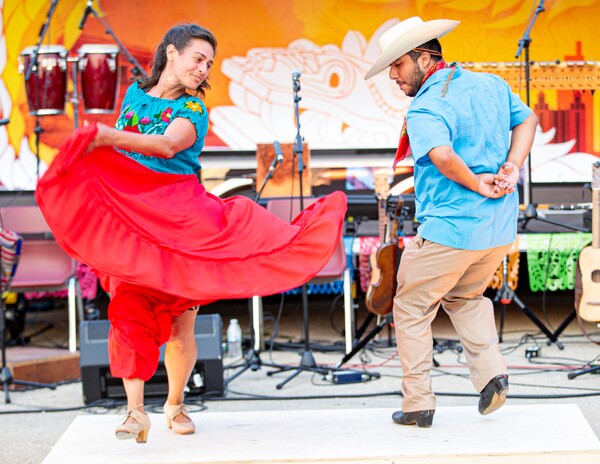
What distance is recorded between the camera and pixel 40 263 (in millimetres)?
7234

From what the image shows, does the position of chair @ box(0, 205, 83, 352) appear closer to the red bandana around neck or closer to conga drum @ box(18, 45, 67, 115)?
conga drum @ box(18, 45, 67, 115)

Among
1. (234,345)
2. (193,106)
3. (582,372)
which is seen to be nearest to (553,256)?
(582,372)

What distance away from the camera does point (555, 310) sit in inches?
330

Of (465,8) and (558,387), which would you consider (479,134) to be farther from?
(465,8)

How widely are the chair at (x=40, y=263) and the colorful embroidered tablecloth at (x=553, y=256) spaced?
3.37 meters

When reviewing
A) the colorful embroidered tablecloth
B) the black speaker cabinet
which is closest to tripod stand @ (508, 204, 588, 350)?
the colorful embroidered tablecloth

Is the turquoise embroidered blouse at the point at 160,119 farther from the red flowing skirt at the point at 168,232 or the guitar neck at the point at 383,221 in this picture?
the guitar neck at the point at 383,221

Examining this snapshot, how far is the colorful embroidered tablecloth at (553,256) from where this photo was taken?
23.8ft

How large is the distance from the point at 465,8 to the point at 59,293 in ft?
13.7

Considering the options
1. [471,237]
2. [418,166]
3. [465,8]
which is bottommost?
[471,237]

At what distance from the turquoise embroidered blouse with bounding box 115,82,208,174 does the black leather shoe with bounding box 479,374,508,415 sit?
60.2 inches

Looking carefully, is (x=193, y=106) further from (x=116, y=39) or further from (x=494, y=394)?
(x=116, y=39)

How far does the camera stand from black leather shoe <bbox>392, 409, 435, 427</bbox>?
12.8 ft

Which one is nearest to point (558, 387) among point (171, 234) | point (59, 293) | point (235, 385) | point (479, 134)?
point (235, 385)
